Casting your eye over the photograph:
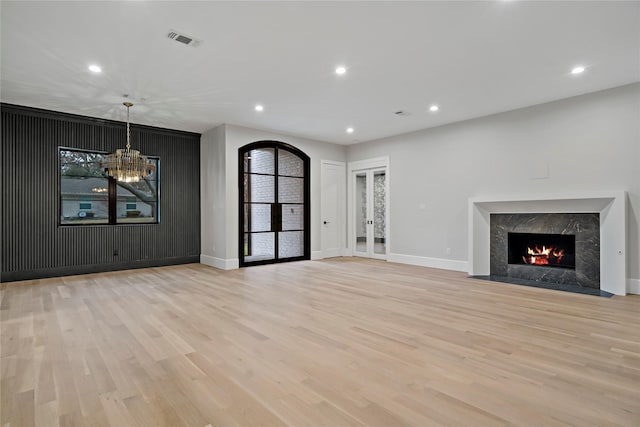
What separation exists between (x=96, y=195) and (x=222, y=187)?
2376 millimetres

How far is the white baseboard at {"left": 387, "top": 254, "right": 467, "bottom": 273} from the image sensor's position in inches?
259

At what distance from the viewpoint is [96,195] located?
6.62m

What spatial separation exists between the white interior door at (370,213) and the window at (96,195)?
15.4ft

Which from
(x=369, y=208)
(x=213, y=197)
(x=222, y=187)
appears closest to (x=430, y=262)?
(x=369, y=208)

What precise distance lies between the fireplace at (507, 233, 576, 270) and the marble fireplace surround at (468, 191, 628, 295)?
0.42 m

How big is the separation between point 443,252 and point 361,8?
5097 millimetres

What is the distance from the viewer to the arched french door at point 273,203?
724 cm

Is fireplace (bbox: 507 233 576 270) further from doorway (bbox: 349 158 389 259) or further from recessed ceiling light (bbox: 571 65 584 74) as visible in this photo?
doorway (bbox: 349 158 389 259)

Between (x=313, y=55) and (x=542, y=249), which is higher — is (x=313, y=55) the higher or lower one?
the higher one

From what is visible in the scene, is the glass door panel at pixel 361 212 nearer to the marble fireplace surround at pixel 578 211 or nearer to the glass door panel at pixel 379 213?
the glass door panel at pixel 379 213

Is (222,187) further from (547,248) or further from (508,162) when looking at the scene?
(547,248)

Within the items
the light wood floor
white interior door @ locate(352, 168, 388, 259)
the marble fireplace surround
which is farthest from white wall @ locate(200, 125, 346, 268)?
the marble fireplace surround

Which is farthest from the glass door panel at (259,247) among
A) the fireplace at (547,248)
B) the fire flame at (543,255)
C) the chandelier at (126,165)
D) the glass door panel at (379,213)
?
the fire flame at (543,255)

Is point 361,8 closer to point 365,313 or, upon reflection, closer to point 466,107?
point 365,313
